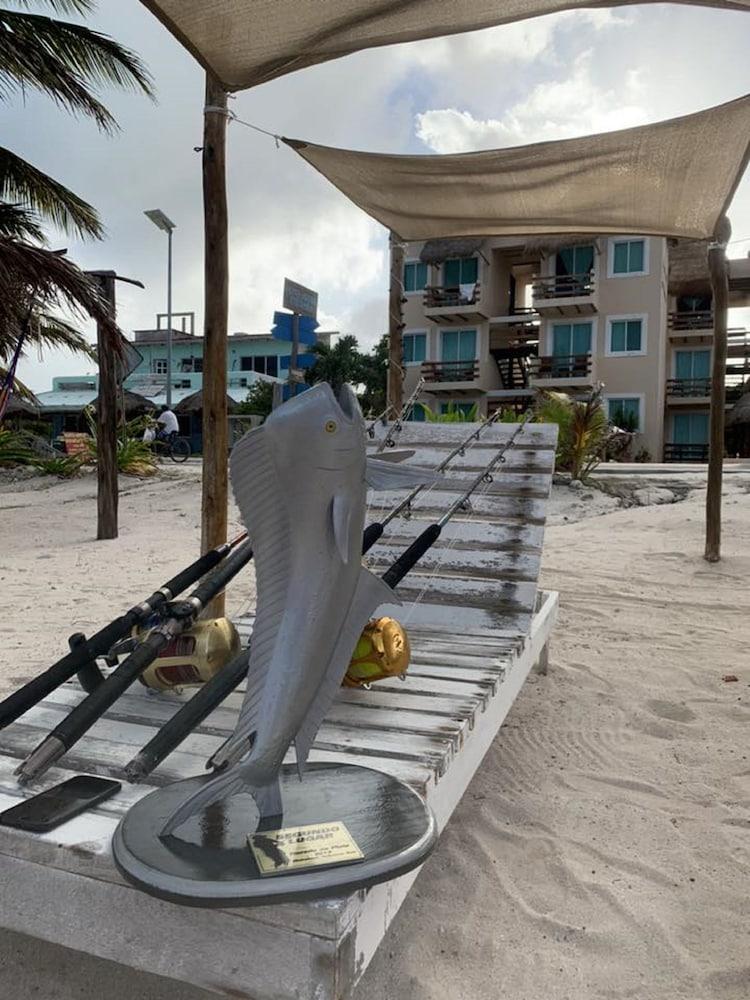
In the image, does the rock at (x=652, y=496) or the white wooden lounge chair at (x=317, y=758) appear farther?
the rock at (x=652, y=496)

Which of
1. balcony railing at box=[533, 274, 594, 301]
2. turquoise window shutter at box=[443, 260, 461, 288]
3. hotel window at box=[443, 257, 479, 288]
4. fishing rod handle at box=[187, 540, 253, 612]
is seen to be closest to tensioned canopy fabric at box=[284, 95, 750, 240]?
fishing rod handle at box=[187, 540, 253, 612]

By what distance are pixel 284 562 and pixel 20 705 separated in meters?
1.13

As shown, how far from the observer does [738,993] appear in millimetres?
1768

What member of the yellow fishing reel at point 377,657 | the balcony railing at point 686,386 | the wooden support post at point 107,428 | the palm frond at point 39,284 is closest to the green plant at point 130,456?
the wooden support post at point 107,428

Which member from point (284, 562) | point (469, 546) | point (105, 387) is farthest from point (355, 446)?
point (105, 387)

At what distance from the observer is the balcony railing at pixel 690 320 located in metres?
25.1

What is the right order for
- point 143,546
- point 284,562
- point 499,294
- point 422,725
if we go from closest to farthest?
1. point 284,562
2. point 422,725
3. point 143,546
4. point 499,294

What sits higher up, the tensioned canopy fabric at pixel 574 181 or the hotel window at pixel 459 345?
the hotel window at pixel 459 345

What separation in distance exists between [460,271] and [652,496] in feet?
59.3

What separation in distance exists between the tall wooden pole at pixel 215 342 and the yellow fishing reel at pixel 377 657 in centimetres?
183

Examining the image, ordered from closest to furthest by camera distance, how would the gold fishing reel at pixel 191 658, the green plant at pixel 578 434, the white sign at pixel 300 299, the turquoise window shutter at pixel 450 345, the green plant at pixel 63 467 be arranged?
the gold fishing reel at pixel 191 658 < the white sign at pixel 300 299 < the green plant at pixel 578 434 < the green plant at pixel 63 467 < the turquoise window shutter at pixel 450 345

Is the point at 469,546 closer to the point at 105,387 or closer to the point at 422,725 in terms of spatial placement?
the point at 422,725

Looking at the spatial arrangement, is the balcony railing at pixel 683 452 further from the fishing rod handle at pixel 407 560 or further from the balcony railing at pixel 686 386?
the fishing rod handle at pixel 407 560

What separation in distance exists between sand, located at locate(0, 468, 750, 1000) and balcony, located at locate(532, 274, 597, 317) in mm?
20119
